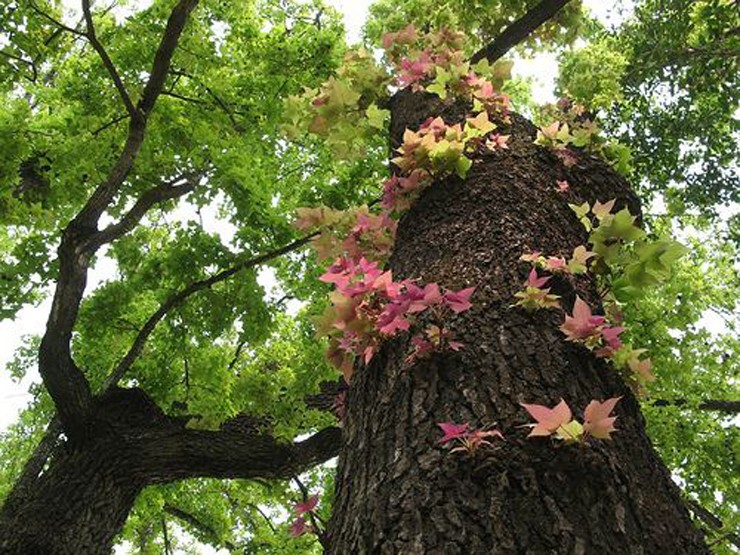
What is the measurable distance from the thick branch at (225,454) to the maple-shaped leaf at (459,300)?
14.1 ft

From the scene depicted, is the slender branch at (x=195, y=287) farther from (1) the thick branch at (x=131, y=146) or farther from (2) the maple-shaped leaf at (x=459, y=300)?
(2) the maple-shaped leaf at (x=459, y=300)

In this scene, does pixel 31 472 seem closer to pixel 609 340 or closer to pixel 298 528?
pixel 298 528

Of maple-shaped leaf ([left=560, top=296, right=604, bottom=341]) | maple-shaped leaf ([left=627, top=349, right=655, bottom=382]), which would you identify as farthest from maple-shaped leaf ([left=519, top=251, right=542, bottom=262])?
maple-shaped leaf ([left=627, top=349, right=655, bottom=382])

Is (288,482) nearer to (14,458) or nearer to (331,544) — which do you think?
(331,544)

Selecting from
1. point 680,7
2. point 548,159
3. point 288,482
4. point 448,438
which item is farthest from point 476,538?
point 680,7

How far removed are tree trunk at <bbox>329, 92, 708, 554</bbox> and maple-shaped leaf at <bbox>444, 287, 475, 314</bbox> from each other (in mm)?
98

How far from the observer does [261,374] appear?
20.0 feet

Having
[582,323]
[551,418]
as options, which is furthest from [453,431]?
[582,323]

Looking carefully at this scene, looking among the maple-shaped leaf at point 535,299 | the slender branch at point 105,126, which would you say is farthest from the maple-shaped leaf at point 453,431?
the slender branch at point 105,126

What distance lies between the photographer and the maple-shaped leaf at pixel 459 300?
1.62 m

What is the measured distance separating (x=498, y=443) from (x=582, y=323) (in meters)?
0.48

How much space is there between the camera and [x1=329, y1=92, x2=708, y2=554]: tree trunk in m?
1.18

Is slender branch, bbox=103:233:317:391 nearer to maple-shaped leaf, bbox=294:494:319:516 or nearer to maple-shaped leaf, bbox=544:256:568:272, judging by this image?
maple-shaped leaf, bbox=294:494:319:516

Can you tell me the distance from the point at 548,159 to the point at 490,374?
146cm
